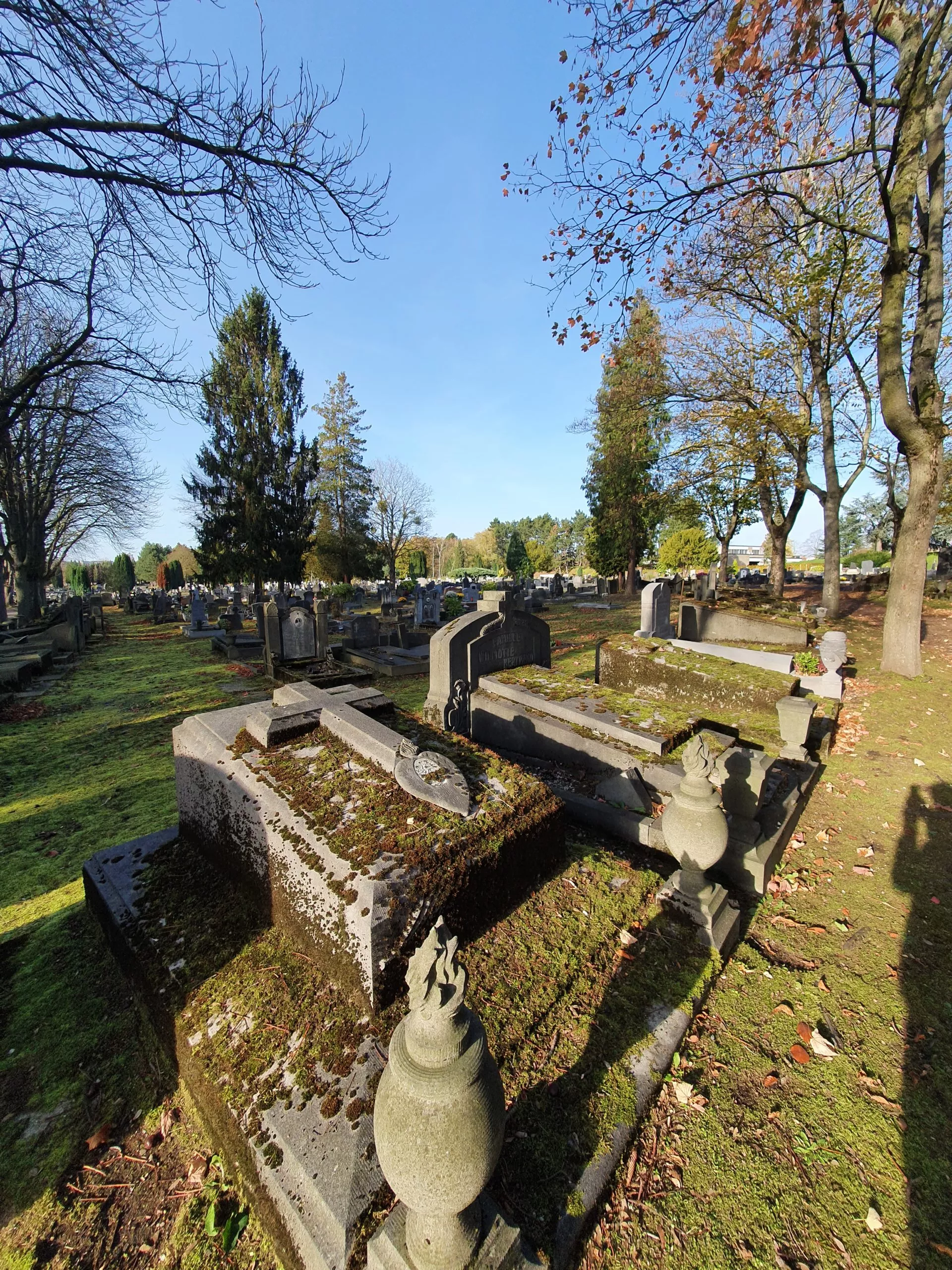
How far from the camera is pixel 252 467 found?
1078 inches

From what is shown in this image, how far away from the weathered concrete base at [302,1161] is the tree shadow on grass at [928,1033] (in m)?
2.14

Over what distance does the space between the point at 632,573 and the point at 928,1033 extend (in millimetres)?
30671

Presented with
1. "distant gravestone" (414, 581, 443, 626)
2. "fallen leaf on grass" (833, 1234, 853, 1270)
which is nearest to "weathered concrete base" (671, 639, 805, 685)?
"fallen leaf on grass" (833, 1234, 853, 1270)

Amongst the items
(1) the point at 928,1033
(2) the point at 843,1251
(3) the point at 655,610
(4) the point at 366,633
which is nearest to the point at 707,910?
(1) the point at 928,1033

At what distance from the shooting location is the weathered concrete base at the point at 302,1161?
1671 mm

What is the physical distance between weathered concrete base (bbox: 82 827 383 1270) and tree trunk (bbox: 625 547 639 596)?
3133cm

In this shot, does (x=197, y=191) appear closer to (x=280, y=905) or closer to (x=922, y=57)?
(x=280, y=905)

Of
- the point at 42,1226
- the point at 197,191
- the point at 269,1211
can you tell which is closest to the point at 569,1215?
the point at 269,1211

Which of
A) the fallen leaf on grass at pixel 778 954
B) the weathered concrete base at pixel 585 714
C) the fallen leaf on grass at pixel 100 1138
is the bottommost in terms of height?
the fallen leaf on grass at pixel 778 954

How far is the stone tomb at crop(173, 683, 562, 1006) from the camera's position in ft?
8.05

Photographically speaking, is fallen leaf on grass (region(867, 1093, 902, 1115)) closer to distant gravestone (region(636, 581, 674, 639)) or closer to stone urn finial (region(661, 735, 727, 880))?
stone urn finial (region(661, 735, 727, 880))

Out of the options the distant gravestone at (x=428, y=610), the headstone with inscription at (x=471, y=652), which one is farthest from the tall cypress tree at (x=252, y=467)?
the headstone with inscription at (x=471, y=652)

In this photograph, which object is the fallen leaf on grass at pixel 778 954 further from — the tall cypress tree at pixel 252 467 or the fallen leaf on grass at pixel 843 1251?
the tall cypress tree at pixel 252 467

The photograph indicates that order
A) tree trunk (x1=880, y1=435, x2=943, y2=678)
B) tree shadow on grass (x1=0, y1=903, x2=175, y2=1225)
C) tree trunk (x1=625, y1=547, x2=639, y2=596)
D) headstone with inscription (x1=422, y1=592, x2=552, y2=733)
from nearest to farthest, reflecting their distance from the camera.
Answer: tree shadow on grass (x1=0, y1=903, x2=175, y2=1225) < headstone with inscription (x1=422, y1=592, x2=552, y2=733) < tree trunk (x1=880, y1=435, x2=943, y2=678) < tree trunk (x1=625, y1=547, x2=639, y2=596)
